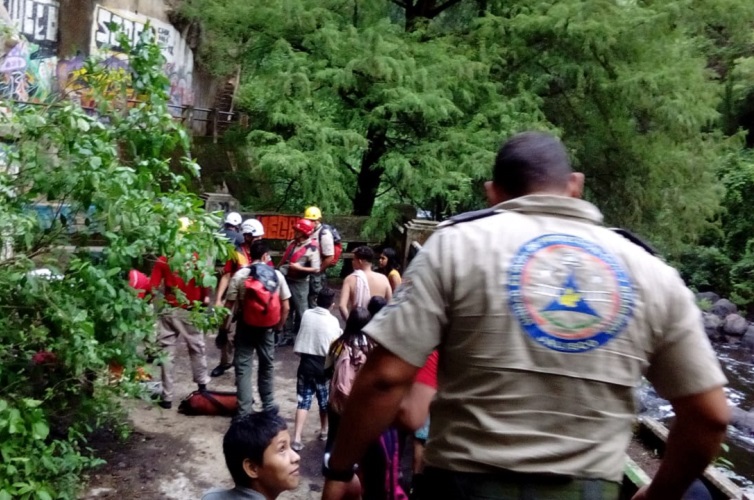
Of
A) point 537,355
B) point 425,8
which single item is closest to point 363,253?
point 537,355

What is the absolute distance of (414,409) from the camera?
2.63 meters

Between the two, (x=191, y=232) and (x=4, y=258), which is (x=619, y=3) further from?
(x=4, y=258)

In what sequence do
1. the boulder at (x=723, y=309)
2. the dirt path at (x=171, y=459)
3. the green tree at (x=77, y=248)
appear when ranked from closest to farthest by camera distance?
the green tree at (x=77, y=248) → the dirt path at (x=171, y=459) → the boulder at (x=723, y=309)

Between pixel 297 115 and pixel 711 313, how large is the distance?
45.3ft

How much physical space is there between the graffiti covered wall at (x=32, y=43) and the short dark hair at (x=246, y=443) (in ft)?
42.1

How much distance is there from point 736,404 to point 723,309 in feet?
25.0

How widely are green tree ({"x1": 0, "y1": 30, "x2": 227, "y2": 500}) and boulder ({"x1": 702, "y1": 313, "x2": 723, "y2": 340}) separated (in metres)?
16.3

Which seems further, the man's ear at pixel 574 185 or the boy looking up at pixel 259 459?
the boy looking up at pixel 259 459

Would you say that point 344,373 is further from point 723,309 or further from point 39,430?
point 723,309

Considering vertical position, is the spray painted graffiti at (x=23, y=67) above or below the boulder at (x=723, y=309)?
above

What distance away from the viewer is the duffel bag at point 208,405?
7172 millimetres

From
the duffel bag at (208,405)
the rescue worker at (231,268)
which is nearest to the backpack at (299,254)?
the rescue worker at (231,268)

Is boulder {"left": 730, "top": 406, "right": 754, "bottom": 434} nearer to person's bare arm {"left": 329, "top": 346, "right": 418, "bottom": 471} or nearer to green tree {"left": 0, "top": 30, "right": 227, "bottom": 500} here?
green tree {"left": 0, "top": 30, "right": 227, "bottom": 500}

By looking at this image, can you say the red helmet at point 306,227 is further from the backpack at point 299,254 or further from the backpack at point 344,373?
the backpack at point 344,373
